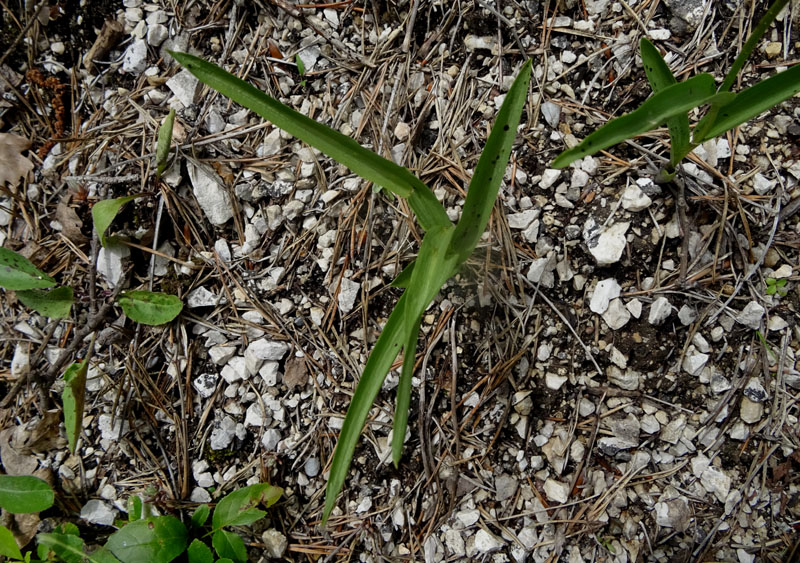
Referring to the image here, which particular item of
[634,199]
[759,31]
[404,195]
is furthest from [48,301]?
[759,31]

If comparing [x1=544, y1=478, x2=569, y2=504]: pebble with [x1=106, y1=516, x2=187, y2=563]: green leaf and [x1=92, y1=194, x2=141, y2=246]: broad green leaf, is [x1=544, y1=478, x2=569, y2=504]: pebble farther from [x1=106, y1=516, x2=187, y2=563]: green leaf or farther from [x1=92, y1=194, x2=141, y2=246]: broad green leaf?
[x1=92, y1=194, x2=141, y2=246]: broad green leaf

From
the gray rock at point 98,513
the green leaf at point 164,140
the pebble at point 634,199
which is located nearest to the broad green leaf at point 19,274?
the green leaf at point 164,140

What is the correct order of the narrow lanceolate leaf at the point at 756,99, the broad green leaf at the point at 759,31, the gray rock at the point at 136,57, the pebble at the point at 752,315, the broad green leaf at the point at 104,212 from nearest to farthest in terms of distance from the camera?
the broad green leaf at the point at 759,31, the narrow lanceolate leaf at the point at 756,99, the pebble at the point at 752,315, the broad green leaf at the point at 104,212, the gray rock at the point at 136,57

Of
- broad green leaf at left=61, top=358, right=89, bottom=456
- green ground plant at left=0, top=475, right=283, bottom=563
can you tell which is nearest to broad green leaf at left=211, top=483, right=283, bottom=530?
green ground plant at left=0, top=475, right=283, bottom=563

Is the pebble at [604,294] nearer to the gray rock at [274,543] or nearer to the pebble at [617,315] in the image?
the pebble at [617,315]

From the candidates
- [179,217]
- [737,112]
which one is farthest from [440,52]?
[179,217]

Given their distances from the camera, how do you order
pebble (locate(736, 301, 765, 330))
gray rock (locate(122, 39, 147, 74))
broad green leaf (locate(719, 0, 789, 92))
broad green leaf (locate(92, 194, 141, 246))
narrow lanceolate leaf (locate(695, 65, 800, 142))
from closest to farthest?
broad green leaf (locate(719, 0, 789, 92))
narrow lanceolate leaf (locate(695, 65, 800, 142))
pebble (locate(736, 301, 765, 330))
broad green leaf (locate(92, 194, 141, 246))
gray rock (locate(122, 39, 147, 74))
